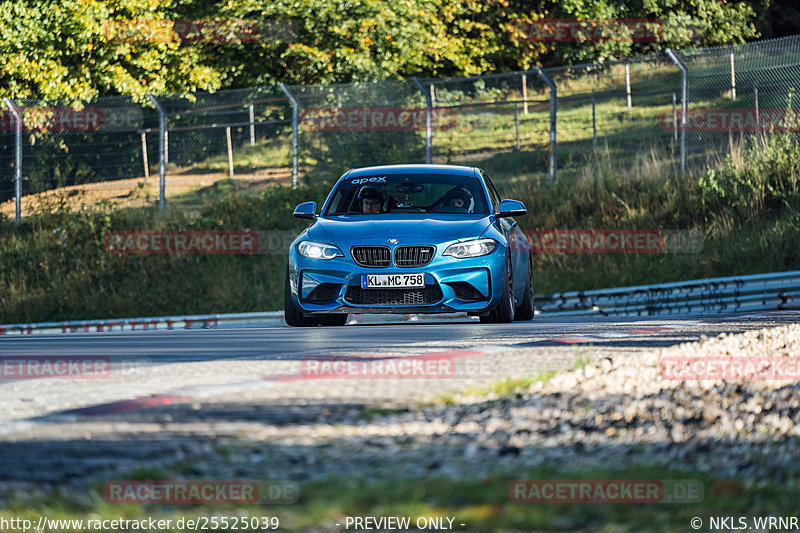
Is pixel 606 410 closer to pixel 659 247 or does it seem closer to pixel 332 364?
pixel 332 364

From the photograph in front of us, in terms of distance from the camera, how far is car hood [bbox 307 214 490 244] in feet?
34.2

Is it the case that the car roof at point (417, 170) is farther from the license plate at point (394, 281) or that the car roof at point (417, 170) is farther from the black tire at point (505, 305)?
the license plate at point (394, 281)

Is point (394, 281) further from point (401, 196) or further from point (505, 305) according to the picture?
point (401, 196)

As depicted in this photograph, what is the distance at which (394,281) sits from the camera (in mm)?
10273

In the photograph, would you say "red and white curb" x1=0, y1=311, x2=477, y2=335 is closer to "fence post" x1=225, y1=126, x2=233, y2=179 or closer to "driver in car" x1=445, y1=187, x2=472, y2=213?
"driver in car" x1=445, y1=187, x2=472, y2=213

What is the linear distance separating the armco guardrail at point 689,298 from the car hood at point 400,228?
5.37m

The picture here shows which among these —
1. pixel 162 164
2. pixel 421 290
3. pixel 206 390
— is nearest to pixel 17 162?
pixel 162 164

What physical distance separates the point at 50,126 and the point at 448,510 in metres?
23.3

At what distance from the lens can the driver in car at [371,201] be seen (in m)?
11.5

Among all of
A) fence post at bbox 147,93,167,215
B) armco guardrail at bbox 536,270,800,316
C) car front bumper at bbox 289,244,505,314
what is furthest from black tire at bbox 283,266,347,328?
fence post at bbox 147,93,167,215

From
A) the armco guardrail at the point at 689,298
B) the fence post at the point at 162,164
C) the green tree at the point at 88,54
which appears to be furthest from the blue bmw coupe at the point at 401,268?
the green tree at the point at 88,54

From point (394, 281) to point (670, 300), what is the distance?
21.2 feet

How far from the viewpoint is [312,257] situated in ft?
34.3

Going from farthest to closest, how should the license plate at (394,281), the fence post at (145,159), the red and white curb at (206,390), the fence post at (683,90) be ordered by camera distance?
the fence post at (145,159), the fence post at (683,90), the license plate at (394,281), the red and white curb at (206,390)
